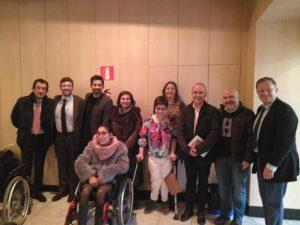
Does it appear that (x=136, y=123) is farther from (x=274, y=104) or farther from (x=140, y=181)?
(x=274, y=104)

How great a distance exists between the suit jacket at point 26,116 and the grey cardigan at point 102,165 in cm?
99

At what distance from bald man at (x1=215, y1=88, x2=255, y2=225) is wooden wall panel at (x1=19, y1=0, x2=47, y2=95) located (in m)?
2.44

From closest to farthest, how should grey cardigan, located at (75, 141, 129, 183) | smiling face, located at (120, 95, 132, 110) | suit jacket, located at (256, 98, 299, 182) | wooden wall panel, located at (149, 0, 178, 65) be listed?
1. suit jacket, located at (256, 98, 299, 182)
2. grey cardigan, located at (75, 141, 129, 183)
3. smiling face, located at (120, 95, 132, 110)
4. wooden wall panel, located at (149, 0, 178, 65)

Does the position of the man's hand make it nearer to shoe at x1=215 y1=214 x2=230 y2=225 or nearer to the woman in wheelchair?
shoe at x1=215 y1=214 x2=230 y2=225

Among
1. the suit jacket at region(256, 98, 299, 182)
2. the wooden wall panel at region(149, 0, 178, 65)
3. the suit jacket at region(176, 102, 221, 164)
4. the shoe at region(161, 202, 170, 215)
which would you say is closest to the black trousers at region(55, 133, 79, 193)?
the shoe at region(161, 202, 170, 215)

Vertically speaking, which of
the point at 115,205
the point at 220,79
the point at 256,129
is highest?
the point at 220,79

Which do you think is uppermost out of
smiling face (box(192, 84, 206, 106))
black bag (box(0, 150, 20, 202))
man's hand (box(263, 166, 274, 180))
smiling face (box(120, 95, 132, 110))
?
smiling face (box(192, 84, 206, 106))

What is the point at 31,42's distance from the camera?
3371 millimetres

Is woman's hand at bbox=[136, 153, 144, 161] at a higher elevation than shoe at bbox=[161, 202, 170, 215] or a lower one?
higher

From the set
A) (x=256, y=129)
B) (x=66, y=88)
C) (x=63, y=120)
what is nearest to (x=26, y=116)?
(x=63, y=120)

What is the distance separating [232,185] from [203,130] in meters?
0.62

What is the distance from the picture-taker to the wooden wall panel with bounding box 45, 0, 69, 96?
329 cm

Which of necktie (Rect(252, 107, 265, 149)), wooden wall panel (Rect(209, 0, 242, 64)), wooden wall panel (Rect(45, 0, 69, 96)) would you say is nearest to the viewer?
necktie (Rect(252, 107, 265, 149))

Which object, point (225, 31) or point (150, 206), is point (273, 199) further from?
point (225, 31)
